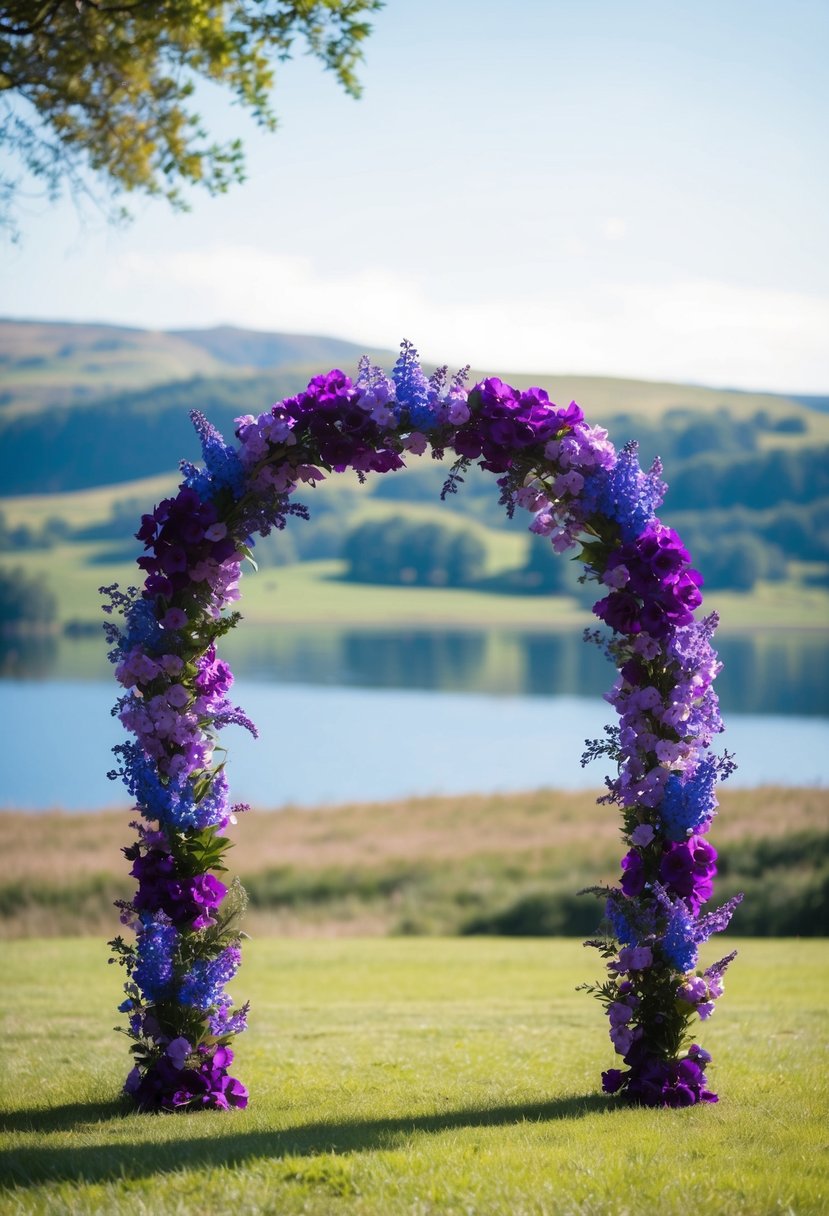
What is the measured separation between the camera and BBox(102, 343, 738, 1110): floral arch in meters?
7.31

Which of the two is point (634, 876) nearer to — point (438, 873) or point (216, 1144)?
point (216, 1144)

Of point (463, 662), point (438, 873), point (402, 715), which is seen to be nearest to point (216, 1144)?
point (438, 873)

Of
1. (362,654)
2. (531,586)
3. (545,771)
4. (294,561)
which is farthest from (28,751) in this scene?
(294,561)

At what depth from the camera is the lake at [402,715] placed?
5781 centimetres

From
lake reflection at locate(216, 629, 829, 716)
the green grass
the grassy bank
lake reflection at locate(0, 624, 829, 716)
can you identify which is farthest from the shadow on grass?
the green grass

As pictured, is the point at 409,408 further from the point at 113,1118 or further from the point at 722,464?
the point at 722,464

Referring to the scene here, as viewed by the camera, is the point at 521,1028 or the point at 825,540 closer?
the point at 521,1028

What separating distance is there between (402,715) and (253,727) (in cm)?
7624

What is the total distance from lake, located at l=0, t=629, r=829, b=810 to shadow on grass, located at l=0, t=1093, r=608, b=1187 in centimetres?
2538

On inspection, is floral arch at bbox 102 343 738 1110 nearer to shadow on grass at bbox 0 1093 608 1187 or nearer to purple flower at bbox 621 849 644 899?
purple flower at bbox 621 849 644 899

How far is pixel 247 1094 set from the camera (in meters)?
7.53

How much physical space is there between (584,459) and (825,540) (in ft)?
523

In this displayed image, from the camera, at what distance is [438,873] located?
25.1 metres

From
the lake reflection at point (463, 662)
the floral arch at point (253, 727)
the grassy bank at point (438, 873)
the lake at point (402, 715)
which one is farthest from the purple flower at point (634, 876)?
the lake reflection at point (463, 662)
